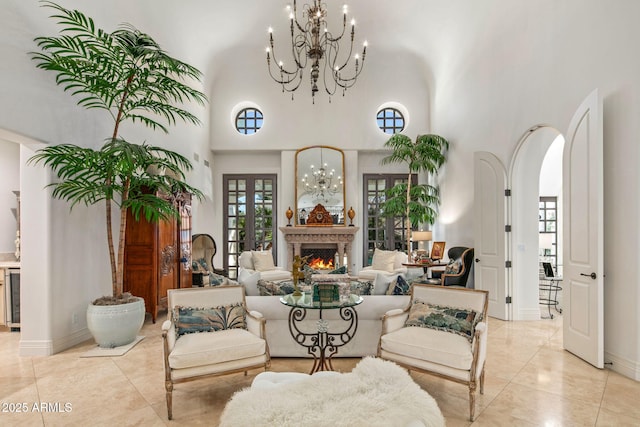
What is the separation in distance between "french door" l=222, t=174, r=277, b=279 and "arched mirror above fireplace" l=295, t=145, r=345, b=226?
0.74 m

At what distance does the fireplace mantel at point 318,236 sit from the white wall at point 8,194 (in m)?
4.76

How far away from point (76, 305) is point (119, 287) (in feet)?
2.09

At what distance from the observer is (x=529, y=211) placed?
519 cm

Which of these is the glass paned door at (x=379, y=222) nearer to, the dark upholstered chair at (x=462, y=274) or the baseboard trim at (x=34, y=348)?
the dark upholstered chair at (x=462, y=274)

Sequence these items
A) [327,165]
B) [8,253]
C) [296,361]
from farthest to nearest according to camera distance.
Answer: [327,165], [8,253], [296,361]

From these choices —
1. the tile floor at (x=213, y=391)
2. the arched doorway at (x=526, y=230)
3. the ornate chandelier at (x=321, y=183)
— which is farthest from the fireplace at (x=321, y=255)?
the tile floor at (x=213, y=391)

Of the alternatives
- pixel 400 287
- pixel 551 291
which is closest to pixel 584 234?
pixel 400 287

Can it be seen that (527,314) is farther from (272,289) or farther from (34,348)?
(34,348)

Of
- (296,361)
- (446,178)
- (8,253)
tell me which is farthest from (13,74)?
(446,178)

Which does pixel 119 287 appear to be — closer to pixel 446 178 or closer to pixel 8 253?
pixel 8 253

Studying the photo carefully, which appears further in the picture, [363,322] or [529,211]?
[529,211]

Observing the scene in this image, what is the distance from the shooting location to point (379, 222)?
29.1 ft

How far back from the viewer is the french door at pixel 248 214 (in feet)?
28.9

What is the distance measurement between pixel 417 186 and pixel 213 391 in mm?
6061
